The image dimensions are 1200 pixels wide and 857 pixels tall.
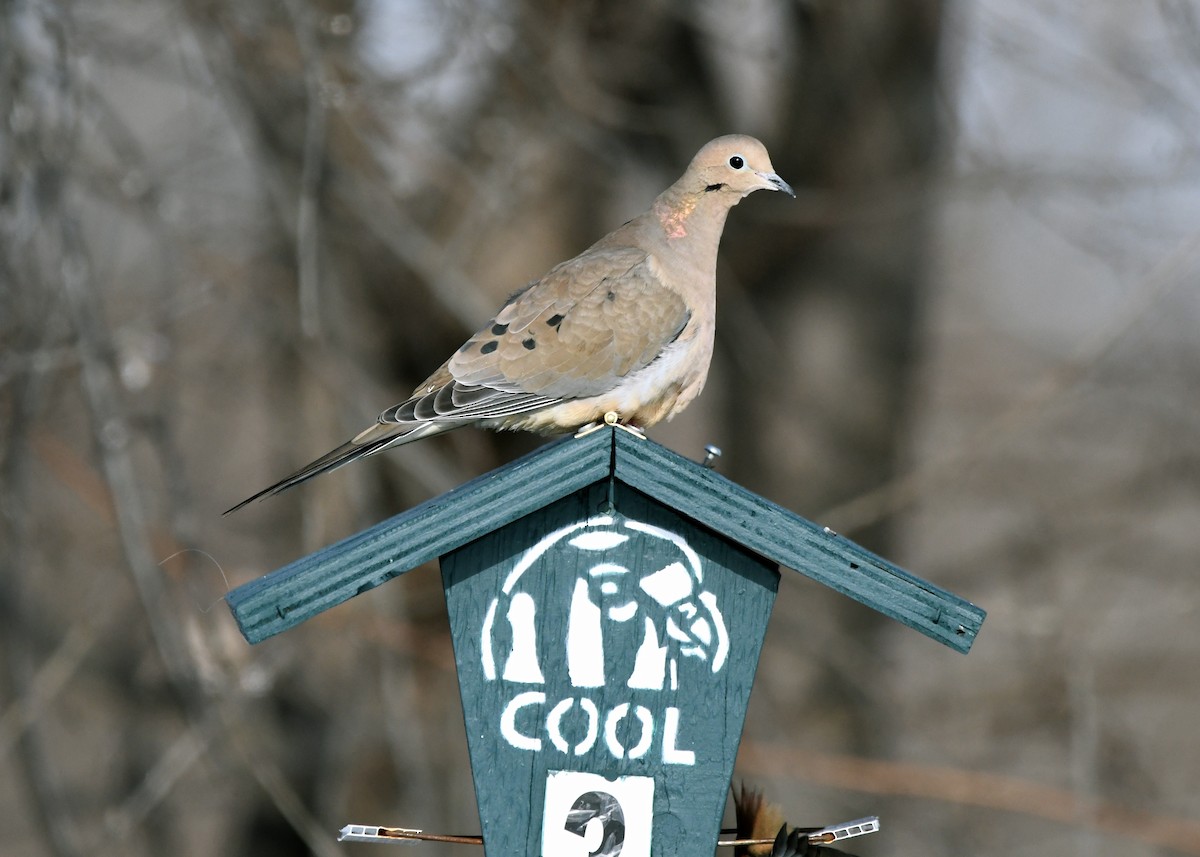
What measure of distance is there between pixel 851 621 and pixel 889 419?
91 centimetres

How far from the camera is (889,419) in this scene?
5.74 meters

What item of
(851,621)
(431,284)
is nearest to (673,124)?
(431,284)

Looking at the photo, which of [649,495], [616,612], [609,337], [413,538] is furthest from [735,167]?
[413,538]

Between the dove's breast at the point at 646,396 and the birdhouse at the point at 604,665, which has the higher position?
the dove's breast at the point at 646,396

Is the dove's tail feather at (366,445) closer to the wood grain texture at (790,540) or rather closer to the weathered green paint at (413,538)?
the weathered green paint at (413,538)

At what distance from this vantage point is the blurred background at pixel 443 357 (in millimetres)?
4355

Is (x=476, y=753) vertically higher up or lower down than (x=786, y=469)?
lower down

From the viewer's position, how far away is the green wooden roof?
218 centimetres

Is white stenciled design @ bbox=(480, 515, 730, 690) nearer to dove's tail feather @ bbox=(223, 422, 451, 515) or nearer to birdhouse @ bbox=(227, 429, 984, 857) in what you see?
birdhouse @ bbox=(227, 429, 984, 857)

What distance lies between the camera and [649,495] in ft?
7.27

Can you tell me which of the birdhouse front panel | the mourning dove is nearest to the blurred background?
the mourning dove

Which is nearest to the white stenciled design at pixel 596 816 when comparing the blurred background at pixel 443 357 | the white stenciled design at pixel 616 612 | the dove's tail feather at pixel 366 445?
the white stenciled design at pixel 616 612

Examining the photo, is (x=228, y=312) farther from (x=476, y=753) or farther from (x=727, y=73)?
(x=476, y=753)

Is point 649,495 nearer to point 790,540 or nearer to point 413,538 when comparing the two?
point 790,540
